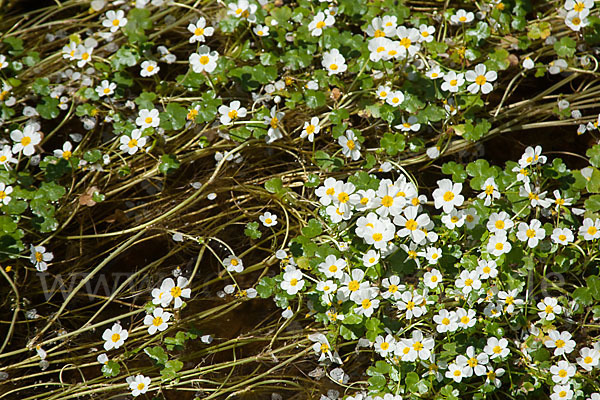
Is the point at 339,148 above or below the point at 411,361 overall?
above

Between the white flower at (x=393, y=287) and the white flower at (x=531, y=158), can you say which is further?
the white flower at (x=531, y=158)

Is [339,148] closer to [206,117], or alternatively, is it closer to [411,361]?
[206,117]

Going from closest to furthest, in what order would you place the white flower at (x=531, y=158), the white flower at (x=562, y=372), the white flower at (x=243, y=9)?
1. the white flower at (x=562, y=372)
2. the white flower at (x=531, y=158)
3. the white flower at (x=243, y=9)

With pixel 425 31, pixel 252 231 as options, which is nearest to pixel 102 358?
pixel 252 231

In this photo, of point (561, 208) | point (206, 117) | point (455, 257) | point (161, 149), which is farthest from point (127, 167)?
point (561, 208)

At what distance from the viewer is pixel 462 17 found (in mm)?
2139

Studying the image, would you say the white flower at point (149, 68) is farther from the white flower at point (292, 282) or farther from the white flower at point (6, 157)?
the white flower at point (292, 282)

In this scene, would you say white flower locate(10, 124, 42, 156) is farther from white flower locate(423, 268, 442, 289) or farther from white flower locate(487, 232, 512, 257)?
white flower locate(487, 232, 512, 257)

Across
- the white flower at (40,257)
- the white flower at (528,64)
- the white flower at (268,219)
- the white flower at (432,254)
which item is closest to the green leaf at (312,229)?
the white flower at (268,219)

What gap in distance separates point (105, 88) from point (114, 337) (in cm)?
97

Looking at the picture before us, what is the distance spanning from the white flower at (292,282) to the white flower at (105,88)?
1023 millimetres

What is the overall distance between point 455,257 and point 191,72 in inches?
47.6

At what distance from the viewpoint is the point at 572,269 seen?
178 centimetres

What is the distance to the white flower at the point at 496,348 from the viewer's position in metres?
1.63
